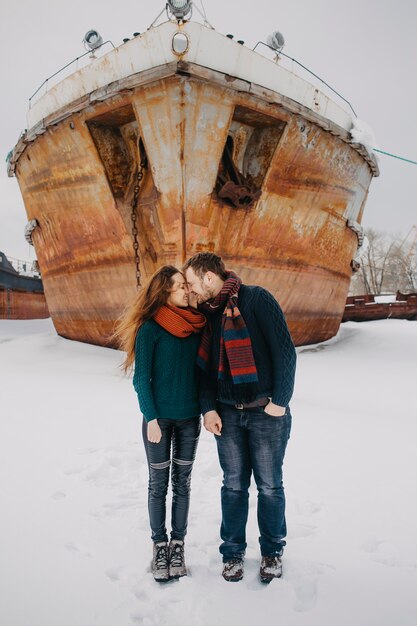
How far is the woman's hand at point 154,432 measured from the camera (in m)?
1.76

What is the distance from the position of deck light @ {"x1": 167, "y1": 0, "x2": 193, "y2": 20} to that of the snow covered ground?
4.64m

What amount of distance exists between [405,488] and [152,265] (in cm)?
414

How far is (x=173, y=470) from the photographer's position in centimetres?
192

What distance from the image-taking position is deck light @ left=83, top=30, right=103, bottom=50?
5.71 meters

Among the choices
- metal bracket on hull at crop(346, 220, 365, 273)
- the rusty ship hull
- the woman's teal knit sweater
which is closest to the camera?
the woman's teal knit sweater

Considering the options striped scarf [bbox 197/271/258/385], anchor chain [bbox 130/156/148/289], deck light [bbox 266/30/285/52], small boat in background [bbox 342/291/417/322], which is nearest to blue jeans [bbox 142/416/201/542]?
striped scarf [bbox 197/271/258/385]

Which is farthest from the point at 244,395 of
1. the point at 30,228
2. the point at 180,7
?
the point at 30,228

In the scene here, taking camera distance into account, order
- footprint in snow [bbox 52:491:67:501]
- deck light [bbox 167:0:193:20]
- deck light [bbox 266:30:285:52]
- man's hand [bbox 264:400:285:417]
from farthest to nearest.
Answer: deck light [bbox 266:30:285:52]
deck light [bbox 167:0:193:20]
footprint in snow [bbox 52:491:67:501]
man's hand [bbox 264:400:285:417]

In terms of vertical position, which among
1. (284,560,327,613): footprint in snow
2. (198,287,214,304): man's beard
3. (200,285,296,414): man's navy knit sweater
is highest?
(198,287,214,304): man's beard

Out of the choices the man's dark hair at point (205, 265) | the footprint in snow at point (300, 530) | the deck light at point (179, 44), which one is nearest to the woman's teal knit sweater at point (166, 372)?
the man's dark hair at point (205, 265)

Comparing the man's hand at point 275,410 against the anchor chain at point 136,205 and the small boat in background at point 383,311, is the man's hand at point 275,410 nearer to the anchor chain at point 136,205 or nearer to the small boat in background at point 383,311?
the anchor chain at point 136,205

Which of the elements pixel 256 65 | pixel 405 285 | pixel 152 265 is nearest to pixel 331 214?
pixel 256 65

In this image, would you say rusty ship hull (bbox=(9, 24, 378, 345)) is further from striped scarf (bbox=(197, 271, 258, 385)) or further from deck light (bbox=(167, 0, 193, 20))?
striped scarf (bbox=(197, 271, 258, 385))

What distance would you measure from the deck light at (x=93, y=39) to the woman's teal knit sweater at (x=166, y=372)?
5.70 m
